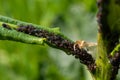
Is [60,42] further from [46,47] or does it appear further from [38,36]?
[46,47]

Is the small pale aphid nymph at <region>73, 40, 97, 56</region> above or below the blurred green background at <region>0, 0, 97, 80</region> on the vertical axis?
below

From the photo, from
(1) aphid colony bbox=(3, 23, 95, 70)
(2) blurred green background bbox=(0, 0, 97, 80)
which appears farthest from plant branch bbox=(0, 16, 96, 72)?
(2) blurred green background bbox=(0, 0, 97, 80)

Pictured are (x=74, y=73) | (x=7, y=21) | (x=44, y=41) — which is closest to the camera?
(x=44, y=41)

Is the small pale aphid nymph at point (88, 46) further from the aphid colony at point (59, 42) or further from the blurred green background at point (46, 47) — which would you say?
the blurred green background at point (46, 47)

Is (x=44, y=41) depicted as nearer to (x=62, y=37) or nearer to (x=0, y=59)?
(x=62, y=37)


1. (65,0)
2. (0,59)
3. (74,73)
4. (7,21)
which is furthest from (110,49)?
(0,59)

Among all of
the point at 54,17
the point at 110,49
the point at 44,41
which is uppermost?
the point at 54,17

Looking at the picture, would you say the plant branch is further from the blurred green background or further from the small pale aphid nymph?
the blurred green background

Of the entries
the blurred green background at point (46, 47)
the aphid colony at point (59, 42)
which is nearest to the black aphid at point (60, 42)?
the aphid colony at point (59, 42)
